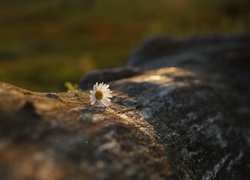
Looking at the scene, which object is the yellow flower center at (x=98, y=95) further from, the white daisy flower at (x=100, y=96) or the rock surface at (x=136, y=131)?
the rock surface at (x=136, y=131)

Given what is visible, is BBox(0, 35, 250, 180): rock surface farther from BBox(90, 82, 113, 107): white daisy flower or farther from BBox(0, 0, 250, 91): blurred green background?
BBox(0, 0, 250, 91): blurred green background

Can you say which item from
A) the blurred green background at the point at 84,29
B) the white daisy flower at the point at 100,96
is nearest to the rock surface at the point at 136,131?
the white daisy flower at the point at 100,96

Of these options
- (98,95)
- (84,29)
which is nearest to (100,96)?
(98,95)

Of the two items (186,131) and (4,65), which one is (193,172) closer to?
(186,131)

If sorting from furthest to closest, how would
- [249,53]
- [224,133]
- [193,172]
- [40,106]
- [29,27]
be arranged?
[29,27], [249,53], [224,133], [193,172], [40,106]

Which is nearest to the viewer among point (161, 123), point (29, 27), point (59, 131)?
point (59, 131)

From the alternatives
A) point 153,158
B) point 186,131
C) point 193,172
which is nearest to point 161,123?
point 186,131
